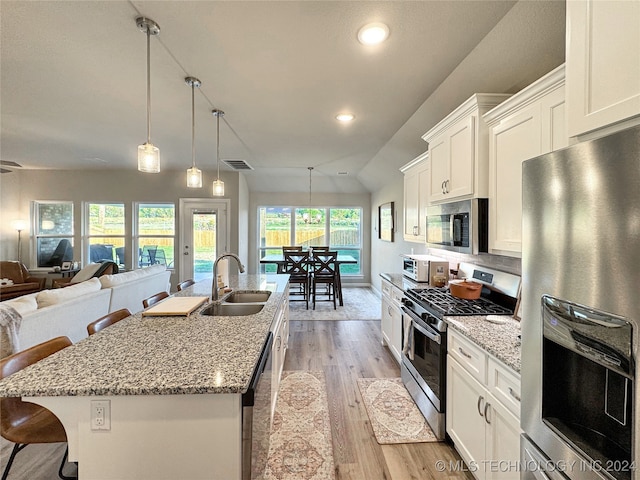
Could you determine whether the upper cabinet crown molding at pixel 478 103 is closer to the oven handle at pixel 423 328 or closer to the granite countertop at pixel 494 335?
the granite countertop at pixel 494 335

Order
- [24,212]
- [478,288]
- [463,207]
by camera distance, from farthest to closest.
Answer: [24,212], [478,288], [463,207]

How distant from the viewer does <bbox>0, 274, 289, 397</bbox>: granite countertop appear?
3.20 ft

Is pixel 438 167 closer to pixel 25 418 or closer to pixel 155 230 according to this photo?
pixel 25 418

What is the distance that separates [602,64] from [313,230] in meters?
6.60

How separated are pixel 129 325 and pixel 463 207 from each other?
2.24m

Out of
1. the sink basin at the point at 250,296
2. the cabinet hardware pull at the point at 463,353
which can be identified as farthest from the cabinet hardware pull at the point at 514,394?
the sink basin at the point at 250,296

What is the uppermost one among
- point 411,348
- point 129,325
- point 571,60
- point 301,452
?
point 571,60

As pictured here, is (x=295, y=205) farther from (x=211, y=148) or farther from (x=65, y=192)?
(x=65, y=192)

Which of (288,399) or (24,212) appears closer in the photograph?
(288,399)

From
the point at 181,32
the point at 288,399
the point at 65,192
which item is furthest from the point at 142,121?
the point at 65,192

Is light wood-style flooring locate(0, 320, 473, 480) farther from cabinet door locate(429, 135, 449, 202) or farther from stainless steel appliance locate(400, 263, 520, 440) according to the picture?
cabinet door locate(429, 135, 449, 202)

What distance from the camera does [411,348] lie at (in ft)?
7.66

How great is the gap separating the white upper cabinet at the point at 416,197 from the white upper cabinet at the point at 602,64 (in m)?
1.91

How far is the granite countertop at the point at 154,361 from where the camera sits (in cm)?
98
